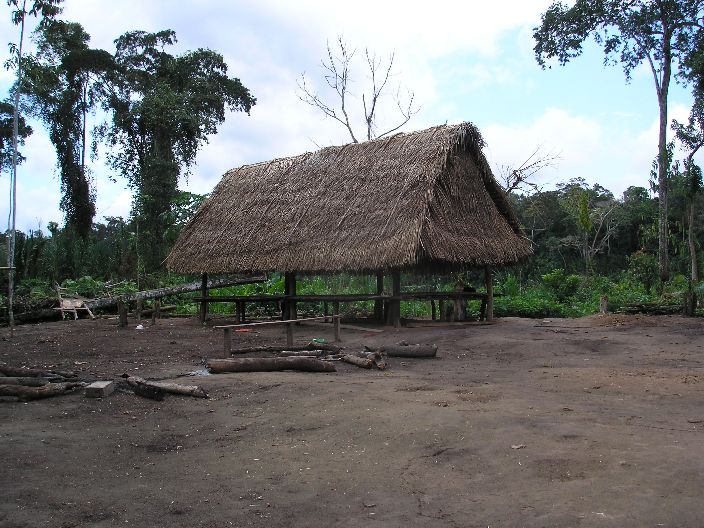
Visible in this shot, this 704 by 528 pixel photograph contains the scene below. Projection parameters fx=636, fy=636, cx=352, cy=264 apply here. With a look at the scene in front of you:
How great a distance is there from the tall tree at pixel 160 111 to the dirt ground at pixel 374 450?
19.9 metres

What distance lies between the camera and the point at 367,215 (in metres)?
13.2

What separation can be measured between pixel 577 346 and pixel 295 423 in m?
6.16

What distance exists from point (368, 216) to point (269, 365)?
19.0 feet

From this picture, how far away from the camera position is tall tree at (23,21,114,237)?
28.1 meters

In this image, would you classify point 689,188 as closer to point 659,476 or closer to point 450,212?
point 450,212

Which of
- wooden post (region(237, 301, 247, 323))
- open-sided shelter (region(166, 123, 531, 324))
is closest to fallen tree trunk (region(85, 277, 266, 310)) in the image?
open-sided shelter (region(166, 123, 531, 324))

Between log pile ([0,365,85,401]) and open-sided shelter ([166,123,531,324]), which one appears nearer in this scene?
log pile ([0,365,85,401])

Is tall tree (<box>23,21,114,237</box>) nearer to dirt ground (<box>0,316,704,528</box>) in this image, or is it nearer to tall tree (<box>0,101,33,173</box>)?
tall tree (<box>0,101,33,173</box>)

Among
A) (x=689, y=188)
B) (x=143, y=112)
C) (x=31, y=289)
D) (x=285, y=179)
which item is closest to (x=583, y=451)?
(x=285, y=179)

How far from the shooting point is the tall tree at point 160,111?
26.9 m

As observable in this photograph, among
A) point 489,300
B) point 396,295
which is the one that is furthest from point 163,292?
point 489,300

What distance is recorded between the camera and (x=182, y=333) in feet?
44.6

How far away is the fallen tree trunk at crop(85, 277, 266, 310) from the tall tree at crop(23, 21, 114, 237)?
50.4 ft

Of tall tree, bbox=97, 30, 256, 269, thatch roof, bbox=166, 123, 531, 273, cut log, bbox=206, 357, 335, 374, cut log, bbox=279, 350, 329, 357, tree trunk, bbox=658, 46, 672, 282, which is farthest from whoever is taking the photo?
tall tree, bbox=97, 30, 256, 269
